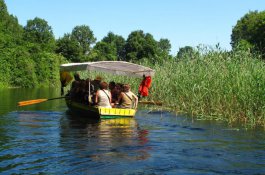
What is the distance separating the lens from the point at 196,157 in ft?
31.2

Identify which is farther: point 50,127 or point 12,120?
point 12,120

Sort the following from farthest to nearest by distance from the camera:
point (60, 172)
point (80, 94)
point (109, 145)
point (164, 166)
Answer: point (80, 94) < point (109, 145) < point (164, 166) < point (60, 172)

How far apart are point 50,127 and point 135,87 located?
35.5 ft

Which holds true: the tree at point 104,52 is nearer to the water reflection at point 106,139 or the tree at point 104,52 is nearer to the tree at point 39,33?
the tree at point 39,33

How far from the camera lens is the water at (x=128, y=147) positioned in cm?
845

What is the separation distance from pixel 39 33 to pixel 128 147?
271 ft

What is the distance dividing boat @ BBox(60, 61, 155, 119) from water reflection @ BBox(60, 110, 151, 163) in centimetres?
25

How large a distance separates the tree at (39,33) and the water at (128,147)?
217 ft

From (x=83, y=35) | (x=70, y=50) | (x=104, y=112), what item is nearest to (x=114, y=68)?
(x=104, y=112)

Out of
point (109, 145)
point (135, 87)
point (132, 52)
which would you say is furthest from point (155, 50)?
point (109, 145)

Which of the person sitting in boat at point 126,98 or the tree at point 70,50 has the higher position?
the tree at point 70,50

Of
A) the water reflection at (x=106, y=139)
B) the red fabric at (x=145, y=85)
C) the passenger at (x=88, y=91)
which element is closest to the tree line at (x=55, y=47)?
the red fabric at (x=145, y=85)

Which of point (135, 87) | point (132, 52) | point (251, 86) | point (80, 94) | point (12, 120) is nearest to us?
point (251, 86)

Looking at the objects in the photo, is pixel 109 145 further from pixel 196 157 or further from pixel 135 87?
pixel 135 87
